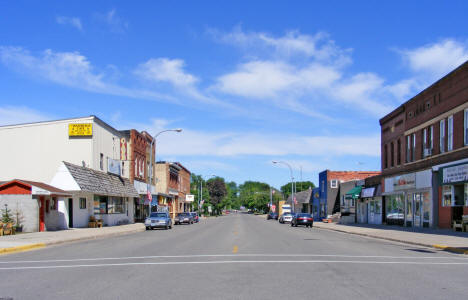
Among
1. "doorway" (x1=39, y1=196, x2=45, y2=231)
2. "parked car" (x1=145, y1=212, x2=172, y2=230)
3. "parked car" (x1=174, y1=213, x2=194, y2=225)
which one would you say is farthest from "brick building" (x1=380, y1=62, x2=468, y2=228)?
"doorway" (x1=39, y1=196, x2=45, y2=231)

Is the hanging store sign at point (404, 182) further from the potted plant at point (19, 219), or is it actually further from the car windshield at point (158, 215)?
the potted plant at point (19, 219)

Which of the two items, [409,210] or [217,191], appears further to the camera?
[217,191]

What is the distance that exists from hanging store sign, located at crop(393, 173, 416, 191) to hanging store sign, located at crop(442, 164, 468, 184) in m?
5.76

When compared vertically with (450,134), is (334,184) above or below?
below

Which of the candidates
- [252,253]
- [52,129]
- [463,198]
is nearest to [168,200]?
[52,129]

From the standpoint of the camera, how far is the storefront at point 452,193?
2942 cm

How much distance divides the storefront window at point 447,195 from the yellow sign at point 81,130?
2719 cm

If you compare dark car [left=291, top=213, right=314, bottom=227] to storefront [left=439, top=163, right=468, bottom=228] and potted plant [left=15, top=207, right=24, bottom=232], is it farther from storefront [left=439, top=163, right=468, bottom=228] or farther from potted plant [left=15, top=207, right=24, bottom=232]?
potted plant [left=15, top=207, right=24, bottom=232]

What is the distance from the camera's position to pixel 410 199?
39125 mm

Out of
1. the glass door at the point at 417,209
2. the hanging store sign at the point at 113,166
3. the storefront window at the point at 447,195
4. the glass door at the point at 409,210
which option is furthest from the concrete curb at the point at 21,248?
the glass door at the point at 409,210

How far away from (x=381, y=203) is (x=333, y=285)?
39.2 meters

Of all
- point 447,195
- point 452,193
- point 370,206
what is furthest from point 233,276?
point 370,206

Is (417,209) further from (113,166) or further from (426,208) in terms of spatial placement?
(113,166)

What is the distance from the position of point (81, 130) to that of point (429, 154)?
89.6 feet
